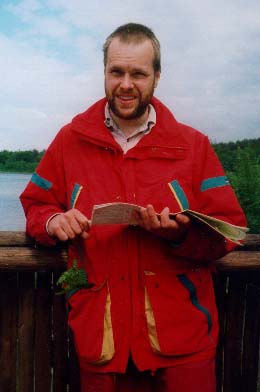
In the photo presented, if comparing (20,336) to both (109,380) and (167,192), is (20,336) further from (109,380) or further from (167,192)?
(167,192)

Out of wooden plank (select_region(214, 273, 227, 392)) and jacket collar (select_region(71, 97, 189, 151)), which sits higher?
jacket collar (select_region(71, 97, 189, 151))

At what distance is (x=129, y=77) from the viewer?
282 cm

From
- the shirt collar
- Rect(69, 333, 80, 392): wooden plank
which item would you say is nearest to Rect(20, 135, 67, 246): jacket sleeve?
the shirt collar

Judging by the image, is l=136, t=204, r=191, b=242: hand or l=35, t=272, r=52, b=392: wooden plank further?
l=35, t=272, r=52, b=392: wooden plank

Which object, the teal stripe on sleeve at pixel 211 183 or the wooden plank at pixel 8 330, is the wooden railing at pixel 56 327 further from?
the teal stripe on sleeve at pixel 211 183

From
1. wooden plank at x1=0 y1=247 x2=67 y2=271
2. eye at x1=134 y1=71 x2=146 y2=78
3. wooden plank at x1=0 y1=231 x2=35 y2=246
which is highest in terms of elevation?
eye at x1=134 y1=71 x2=146 y2=78

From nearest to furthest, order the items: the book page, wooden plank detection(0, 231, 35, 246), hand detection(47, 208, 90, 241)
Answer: the book page < hand detection(47, 208, 90, 241) < wooden plank detection(0, 231, 35, 246)

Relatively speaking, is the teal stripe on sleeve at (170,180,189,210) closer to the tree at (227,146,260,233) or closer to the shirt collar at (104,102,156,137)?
the shirt collar at (104,102,156,137)

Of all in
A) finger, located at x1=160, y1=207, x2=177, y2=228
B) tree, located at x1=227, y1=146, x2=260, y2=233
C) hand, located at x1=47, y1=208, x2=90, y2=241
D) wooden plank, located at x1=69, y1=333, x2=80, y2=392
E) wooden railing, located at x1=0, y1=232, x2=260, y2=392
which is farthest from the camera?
tree, located at x1=227, y1=146, x2=260, y2=233

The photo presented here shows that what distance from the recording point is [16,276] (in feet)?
11.2

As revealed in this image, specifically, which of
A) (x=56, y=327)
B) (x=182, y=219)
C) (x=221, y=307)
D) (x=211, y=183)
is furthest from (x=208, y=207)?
(x=56, y=327)

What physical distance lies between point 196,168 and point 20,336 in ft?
5.33

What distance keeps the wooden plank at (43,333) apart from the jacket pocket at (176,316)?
100 cm

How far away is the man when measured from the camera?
2.64 m
